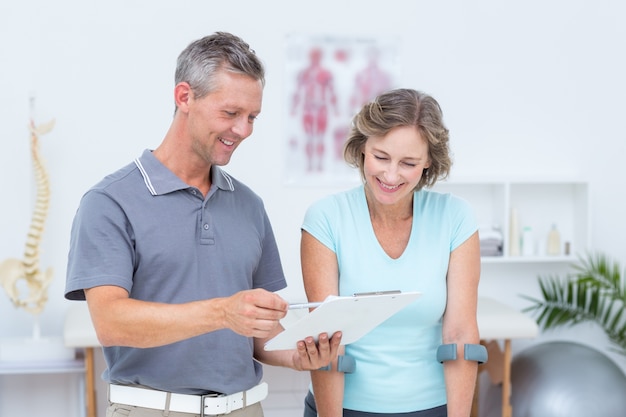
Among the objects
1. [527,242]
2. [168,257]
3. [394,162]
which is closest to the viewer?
[168,257]

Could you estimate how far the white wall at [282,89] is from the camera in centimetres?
382

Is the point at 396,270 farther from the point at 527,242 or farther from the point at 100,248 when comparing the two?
the point at 527,242

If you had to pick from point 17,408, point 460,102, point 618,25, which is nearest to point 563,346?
point 460,102

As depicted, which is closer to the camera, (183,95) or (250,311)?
(250,311)

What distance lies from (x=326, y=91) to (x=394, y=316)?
7.54 ft

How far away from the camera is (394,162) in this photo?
6.18 feet

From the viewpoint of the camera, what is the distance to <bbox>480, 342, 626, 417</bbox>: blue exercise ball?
3.52 meters

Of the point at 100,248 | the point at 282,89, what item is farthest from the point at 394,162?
the point at 282,89

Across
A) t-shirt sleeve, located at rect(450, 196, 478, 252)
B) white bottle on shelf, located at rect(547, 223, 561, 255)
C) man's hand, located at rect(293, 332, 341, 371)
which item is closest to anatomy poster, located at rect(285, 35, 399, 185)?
white bottle on shelf, located at rect(547, 223, 561, 255)

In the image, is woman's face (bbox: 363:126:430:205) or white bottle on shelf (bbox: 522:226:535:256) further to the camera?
white bottle on shelf (bbox: 522:226:535:256)

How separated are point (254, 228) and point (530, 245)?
2622 mm

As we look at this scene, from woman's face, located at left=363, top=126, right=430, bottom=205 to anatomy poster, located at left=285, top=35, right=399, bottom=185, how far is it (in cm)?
210

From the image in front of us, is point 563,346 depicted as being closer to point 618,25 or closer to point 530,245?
point 530,245

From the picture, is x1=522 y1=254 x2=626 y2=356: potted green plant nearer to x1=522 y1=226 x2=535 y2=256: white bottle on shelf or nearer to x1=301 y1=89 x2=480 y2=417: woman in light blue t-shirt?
x1=522 y1=226 x2=535 y2=256: white bottle on shelf
